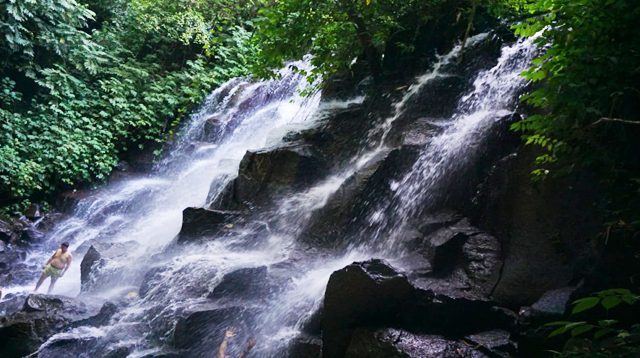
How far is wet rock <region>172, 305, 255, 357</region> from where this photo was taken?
6.42m

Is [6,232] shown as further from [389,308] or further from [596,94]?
[596,94]

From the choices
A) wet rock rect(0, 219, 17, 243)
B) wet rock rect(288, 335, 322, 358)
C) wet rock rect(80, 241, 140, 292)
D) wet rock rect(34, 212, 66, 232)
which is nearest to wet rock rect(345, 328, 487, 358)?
wet rock rect(288, 335, 322, 358)

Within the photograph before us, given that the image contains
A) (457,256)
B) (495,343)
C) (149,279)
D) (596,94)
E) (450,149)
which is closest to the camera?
(596,94)

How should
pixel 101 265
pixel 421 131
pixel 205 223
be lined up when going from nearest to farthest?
pixel 421 131, pixel 205 223, pixel 101 265

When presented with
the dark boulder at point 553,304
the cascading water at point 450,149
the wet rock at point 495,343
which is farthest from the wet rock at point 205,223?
the dark boulder at point 553,304

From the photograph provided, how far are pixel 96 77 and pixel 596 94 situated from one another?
52.1 feet

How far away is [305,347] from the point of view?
5723 mm

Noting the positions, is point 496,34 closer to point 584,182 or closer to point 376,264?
point 584,182

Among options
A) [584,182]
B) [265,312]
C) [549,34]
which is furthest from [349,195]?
[549,34]

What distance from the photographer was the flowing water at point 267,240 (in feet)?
22.6

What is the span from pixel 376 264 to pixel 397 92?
5.09 m

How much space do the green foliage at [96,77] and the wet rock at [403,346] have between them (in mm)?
8339

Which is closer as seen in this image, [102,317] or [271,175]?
[102,317]

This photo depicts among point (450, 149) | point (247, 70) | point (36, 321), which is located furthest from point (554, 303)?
point (247, 70)
